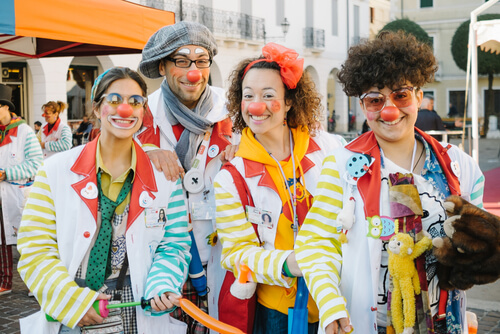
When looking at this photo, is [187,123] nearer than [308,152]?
No

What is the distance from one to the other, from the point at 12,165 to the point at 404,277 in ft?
15.9

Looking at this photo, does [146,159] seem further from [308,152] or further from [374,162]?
[374,162]

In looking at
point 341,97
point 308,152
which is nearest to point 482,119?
point 341,97

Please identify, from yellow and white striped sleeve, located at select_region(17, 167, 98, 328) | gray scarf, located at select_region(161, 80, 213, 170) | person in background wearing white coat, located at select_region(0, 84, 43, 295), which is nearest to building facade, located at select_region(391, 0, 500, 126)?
person in background wearing white coat, located at select_region(0, 84, 43, 295)

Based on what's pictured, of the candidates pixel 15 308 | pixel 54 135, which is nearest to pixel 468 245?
pixel 15 308

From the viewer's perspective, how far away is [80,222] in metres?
2.42

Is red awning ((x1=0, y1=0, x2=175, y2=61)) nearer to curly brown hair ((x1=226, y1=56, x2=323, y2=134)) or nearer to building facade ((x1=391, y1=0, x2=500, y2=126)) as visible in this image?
curly brown hair ((x1=226, y1=56, x2=323, y2=134))

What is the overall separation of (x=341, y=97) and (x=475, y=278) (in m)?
34.9

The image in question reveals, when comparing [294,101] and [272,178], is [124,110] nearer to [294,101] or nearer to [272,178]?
[272,178]

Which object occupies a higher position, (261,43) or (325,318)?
(261,43)

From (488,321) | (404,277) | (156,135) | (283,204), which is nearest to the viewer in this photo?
(404,277)

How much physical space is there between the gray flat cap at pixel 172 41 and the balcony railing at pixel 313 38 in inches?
1148

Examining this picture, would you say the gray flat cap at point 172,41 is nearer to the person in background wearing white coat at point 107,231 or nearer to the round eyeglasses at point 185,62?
the round eyeglasses at point 185,62

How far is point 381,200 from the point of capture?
7.17 feet
